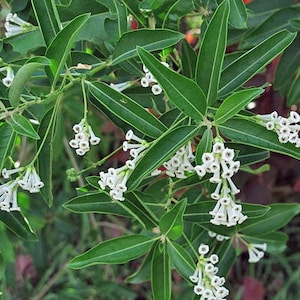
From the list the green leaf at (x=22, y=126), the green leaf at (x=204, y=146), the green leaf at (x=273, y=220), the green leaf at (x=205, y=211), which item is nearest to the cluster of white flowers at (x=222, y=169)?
the green leaf at (x=204, y=146)

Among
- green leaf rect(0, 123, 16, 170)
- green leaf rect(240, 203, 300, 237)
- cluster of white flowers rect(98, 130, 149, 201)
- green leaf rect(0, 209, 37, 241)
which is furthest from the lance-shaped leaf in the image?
green leaf rect(240, 203, 300, 237)

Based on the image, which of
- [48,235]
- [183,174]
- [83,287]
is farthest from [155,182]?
[48,235]

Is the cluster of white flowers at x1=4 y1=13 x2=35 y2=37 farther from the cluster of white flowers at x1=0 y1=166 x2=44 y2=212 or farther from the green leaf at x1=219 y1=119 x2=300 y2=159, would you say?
the green leaf at x1=219 y1=119 x2=300 y2=159

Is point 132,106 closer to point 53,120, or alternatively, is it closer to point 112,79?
point 53,120

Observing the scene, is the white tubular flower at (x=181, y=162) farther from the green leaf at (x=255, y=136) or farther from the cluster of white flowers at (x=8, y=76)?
the cluster of white flowers at (x=8, y=76)

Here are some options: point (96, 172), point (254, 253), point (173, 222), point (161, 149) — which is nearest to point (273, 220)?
point (254, 253)

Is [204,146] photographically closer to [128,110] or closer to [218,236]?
[128,110]
